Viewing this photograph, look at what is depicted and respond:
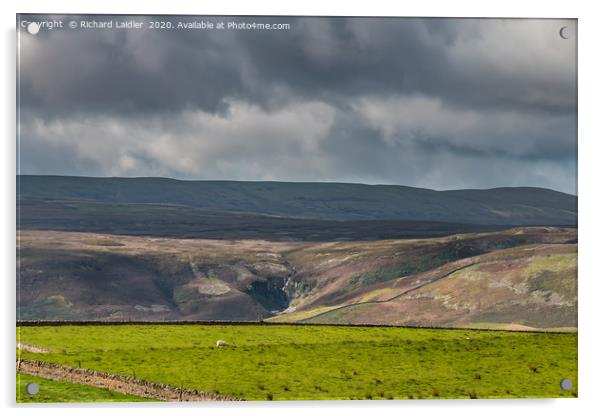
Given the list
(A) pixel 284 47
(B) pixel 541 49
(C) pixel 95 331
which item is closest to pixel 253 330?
(C) pixel 95 331

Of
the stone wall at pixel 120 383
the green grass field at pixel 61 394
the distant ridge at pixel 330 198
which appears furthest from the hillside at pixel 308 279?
the green grass field at pixel 61 394

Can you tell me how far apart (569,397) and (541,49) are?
12.5 m

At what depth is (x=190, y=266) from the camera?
167ft

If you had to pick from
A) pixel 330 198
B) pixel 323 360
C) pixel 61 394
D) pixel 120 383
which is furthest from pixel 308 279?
pixel 61 394

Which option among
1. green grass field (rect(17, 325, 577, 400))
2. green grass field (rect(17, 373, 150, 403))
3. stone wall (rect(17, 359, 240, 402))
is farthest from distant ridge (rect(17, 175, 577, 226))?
green grass field (rect(17, 373, 150, 403))

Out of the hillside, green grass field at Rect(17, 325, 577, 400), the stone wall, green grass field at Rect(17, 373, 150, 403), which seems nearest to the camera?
green grass field at Rect(17, 373, 150, 403)

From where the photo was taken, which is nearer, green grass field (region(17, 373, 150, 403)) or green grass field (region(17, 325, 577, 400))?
green grass field (region(17, 373, 150, 403))

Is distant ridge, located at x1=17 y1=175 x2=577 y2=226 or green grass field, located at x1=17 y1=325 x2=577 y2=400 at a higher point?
distant ridge, located at x1=17 y1=175 x2=577 y2=226

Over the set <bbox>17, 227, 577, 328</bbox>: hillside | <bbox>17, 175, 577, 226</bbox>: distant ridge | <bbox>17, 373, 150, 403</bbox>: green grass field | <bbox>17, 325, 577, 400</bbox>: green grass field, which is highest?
<bbox>17, 175, 577, 226</bbox>: distant ridge

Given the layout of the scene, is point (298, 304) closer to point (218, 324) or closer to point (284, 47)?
point (218, 324)

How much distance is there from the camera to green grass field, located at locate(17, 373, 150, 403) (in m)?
31.6

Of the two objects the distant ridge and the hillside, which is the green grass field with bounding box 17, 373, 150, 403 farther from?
the distant ridge

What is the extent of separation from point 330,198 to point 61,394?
22.8m

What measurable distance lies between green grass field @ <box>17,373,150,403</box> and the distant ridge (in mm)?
7869
